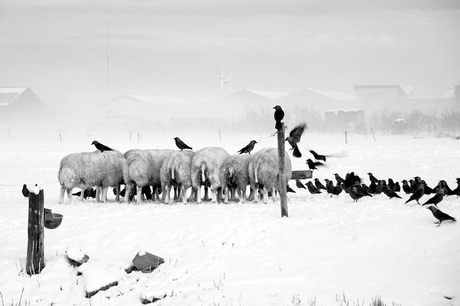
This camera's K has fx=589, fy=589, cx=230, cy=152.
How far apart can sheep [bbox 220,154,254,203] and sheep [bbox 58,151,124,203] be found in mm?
3338

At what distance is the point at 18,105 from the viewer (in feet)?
281

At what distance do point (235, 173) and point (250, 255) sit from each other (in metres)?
5.84

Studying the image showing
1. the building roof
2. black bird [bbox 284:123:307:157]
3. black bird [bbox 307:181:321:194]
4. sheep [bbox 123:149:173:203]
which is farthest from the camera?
the building roof

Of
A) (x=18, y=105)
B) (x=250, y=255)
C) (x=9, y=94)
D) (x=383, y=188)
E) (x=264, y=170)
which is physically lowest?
(x=250, y=255)

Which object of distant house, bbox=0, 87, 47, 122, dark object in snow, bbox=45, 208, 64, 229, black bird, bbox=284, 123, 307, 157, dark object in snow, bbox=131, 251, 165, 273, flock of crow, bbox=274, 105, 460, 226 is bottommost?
dark object in snow, bbox=131, 251, 165, 273

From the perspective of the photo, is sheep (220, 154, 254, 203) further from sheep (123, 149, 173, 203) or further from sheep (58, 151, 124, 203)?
sheep (58, 151, 124, 203)

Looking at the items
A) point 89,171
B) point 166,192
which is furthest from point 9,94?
point 166,192

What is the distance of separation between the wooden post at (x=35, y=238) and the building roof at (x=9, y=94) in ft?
258

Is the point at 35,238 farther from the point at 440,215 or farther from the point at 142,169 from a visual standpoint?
the point at 440,215

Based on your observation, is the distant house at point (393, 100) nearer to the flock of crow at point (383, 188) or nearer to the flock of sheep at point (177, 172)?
the flock of crow at point (383, 188)

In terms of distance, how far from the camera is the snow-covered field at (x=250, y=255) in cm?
881

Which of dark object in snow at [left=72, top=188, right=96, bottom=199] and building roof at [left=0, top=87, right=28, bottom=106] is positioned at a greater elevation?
building roof at [left=0, top=87, right=28, bottom=106]

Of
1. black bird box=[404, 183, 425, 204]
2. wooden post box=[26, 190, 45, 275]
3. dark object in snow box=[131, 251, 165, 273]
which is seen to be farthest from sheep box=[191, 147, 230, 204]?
wooden post box=[26, 190, 45, 275]

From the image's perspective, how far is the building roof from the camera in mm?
85037
